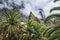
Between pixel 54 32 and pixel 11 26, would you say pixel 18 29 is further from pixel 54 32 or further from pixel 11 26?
pixel 54 32

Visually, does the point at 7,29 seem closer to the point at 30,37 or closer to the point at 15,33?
the point at 15,33

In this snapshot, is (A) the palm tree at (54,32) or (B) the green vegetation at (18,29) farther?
(B) the green vegetation at (18,29)

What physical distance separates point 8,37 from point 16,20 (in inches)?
130

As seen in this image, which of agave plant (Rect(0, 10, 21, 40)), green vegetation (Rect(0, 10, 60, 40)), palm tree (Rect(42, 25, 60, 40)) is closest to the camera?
palm tree (Rect(42, 25, 60, 40))

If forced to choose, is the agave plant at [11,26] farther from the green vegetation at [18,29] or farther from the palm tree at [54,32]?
the palm tree at [54,32]

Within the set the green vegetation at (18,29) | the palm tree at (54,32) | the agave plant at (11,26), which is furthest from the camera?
the agave plant at (11,26)

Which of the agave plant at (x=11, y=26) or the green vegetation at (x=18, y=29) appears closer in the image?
the green vegetation at (x=18, y=29)

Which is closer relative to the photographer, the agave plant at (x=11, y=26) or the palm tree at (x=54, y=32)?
the palm tree at (x=54, y=32)

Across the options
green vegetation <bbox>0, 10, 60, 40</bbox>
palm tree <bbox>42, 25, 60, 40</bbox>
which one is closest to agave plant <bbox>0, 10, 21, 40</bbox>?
green vegetation <bbox>0, 10, 60, 40</bbox>

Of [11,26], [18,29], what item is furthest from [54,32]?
[18,29]

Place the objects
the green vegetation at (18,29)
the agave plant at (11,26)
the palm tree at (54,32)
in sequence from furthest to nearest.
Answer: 1. the agave plant at (11,26)
2. the green vegetation at (18,29)
3. the palm tree at (54,32)

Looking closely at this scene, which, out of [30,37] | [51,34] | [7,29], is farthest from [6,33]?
[51,34]

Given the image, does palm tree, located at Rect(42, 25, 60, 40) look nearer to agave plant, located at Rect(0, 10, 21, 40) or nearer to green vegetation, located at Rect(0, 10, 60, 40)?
green vegetation, located at Rect(0, 10, 60, 40)

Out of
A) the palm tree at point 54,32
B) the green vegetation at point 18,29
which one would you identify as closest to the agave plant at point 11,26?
the green vegetation at point 18,29
